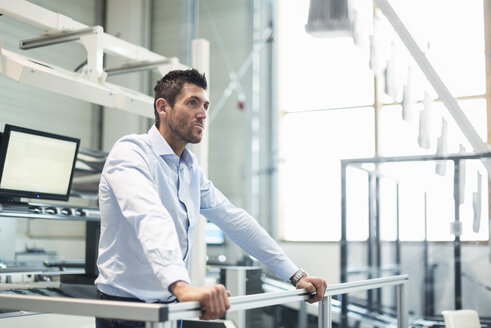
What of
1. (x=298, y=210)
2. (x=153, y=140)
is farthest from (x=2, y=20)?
(x=153, y=140)

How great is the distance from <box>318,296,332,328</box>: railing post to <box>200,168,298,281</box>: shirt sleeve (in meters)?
0.13

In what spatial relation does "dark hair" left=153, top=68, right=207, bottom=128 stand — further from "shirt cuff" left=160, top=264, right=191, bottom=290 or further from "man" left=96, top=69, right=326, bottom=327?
"shirt cuff" left=160, top=264, right=191, bottom=290

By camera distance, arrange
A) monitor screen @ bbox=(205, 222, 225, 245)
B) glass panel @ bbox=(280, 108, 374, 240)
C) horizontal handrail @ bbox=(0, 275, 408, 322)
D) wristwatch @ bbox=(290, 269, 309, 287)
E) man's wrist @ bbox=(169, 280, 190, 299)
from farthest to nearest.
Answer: glass panel @ bbox=(280, 108, 374, 240), monitor screen @ bbox=(205, 222, 225, 245), wristwatch @ bbox=(290, 269, 309, 287), man's wrist @ bbox=(169, 280, 190, 299), horizontal handrail @ bbox=(0, 275, 408, 322)

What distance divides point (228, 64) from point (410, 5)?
2610 mm

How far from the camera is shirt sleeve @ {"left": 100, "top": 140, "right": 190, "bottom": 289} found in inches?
48.6

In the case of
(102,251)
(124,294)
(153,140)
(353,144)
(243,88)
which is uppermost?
(243,88)

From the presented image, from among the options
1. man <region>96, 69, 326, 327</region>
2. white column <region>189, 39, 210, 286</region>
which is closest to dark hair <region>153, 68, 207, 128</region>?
man <region>96, 69, 326, 327</region>

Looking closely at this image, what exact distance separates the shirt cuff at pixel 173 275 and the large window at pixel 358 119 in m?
3.61

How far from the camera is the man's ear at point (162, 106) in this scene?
1674 millimetres

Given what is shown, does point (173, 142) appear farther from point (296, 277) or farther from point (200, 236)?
point (200, 236)

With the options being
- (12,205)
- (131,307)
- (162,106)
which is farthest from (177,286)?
(12,205)

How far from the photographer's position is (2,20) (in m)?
6.45

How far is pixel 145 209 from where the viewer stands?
1336mm

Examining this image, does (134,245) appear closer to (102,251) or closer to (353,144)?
(102,251)
